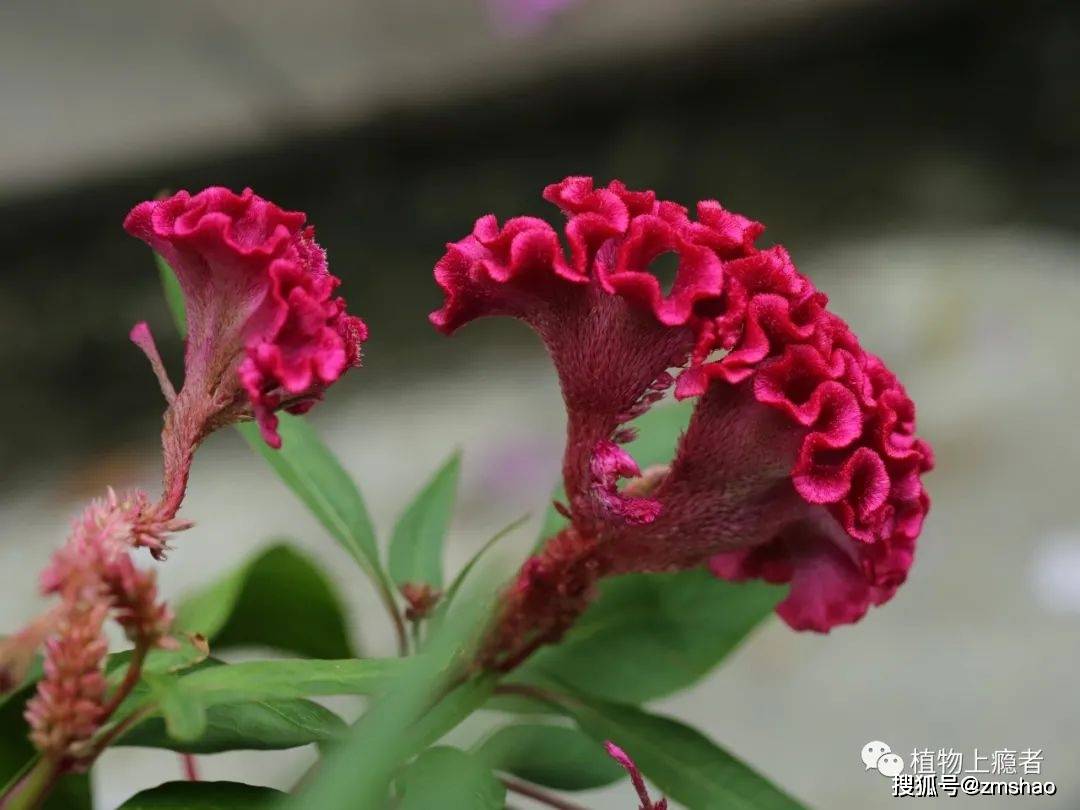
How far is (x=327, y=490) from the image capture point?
0.65 meters

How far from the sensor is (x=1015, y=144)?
7.55ft

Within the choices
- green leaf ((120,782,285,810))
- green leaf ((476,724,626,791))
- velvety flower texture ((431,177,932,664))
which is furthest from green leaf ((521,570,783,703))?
green leaf ((120,782,285,810))

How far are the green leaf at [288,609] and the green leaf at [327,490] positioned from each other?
97mm

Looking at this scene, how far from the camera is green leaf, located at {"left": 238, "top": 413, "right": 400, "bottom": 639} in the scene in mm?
625

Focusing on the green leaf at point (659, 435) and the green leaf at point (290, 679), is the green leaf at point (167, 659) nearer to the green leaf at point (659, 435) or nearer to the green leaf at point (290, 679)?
the green leaf at point (290, 679)

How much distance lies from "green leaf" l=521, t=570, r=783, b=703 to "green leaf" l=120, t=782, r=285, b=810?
0.25 metres

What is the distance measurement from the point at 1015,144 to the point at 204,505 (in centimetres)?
178

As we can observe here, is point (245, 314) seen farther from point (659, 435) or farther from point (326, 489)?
point (659, 435)

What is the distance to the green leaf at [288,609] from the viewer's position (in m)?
0.73

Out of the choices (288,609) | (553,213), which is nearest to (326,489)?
(288,609)

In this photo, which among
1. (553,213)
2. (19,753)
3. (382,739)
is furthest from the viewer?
(553,213)

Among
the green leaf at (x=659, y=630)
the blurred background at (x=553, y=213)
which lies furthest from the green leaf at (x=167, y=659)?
the blurred background at (x=553, y=213)

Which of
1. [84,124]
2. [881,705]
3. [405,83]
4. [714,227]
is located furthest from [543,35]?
[714,227]

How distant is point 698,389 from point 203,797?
0.87 feet
